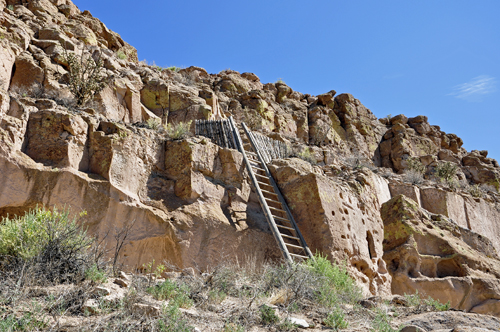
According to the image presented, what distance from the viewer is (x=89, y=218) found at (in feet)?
23.2

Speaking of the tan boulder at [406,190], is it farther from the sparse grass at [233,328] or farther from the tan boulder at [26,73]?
the sparse grass at [233,328]

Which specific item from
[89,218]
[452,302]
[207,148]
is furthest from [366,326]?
[452,302]

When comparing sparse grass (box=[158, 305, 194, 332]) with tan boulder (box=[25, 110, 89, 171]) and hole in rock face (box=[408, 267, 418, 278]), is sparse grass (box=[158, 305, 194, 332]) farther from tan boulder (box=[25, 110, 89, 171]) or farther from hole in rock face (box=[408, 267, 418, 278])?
hole in rock face (box=[408, 267, 418, 278])

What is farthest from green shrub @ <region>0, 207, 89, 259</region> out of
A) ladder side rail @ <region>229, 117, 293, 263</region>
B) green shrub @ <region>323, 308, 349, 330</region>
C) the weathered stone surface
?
the weathered stone surface

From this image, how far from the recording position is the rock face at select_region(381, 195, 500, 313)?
1000 centimetres

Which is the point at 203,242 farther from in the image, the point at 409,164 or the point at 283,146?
the point at 409,164

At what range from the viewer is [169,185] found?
841 centimetres

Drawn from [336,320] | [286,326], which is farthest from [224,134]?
[286,326]

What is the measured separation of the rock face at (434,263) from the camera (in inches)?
Result: 394

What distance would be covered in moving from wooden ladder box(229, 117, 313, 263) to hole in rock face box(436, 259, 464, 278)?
427 cm

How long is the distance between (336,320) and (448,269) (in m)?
6.95

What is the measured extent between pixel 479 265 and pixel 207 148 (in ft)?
24.4

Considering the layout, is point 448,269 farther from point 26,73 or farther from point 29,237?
point 26,73

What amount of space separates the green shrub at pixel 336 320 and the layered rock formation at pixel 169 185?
310 cm
